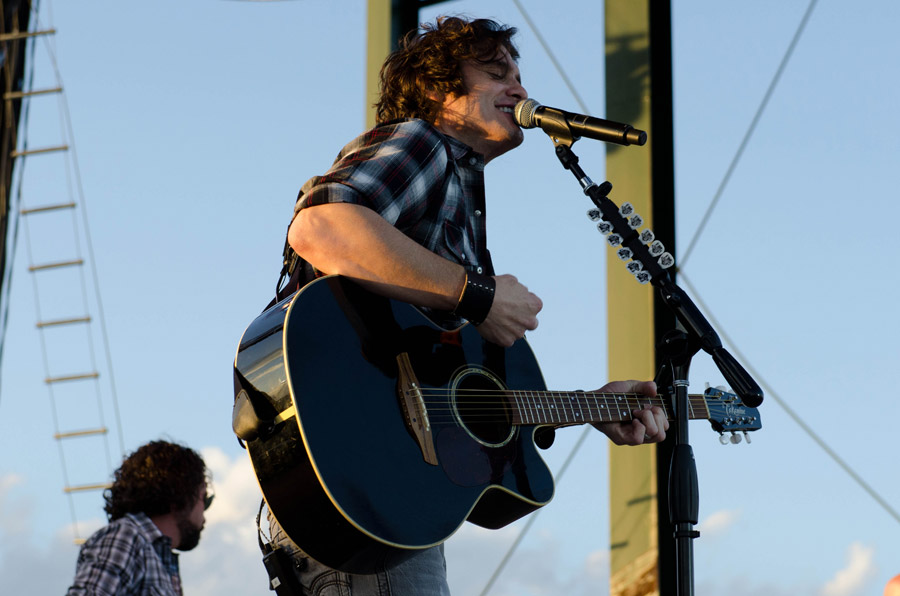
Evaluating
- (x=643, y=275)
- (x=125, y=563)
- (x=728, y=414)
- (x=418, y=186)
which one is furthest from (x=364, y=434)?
(x=125, y=563)

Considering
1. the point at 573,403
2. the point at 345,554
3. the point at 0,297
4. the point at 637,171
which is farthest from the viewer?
the point at 0,297

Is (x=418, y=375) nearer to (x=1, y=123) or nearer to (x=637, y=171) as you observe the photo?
(x=637, y=171)

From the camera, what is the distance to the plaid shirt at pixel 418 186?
1748 millimetres

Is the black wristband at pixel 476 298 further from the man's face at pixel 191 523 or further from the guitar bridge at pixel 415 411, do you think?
the man's face at pixel 191 523

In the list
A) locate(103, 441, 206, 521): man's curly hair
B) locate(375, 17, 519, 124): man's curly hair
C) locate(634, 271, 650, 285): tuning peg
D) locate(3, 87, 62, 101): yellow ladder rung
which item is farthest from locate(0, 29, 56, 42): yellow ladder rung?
locate(634, 271, 650, 285): tuning peg

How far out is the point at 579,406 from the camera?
1967 millimetres

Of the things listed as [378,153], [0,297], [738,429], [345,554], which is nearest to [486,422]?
[345,554]

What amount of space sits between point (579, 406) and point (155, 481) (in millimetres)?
1853

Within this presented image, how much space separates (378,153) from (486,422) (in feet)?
1.66

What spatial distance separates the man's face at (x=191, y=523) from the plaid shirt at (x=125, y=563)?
10 centimetres

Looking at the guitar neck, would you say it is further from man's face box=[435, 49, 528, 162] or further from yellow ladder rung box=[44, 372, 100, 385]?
yellow ladder rung box=[44, 372, 100, 385]

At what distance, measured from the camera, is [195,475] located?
3432mm

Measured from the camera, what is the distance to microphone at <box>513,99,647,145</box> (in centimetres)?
188

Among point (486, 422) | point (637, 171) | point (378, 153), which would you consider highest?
point (637, 171)
